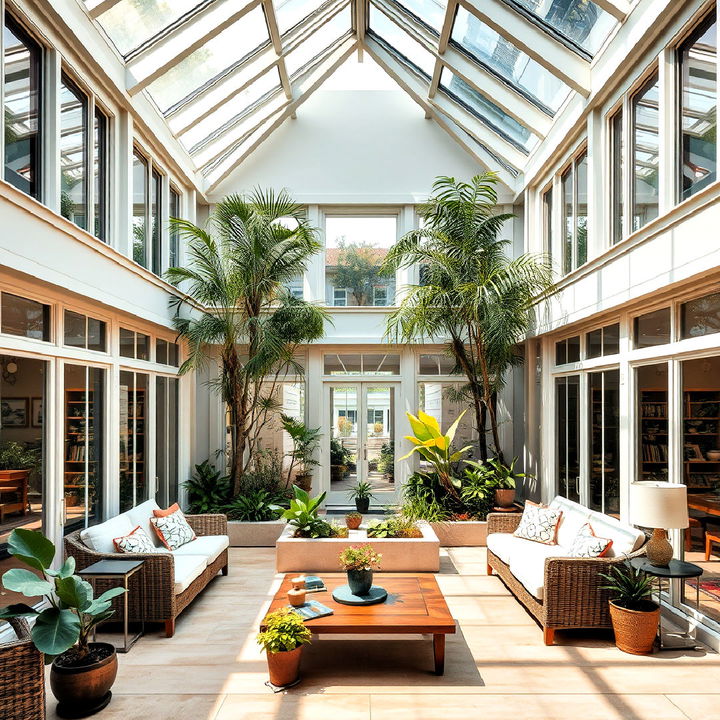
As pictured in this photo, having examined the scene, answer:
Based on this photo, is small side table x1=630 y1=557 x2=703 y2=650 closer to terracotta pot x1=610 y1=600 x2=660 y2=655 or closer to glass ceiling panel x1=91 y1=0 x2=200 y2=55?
terracotta pot x1=610 y1=600 x2=660 y2=655

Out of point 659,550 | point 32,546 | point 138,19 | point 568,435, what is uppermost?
point 138,19

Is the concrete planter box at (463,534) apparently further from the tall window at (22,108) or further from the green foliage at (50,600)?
the tall window at (22,108)

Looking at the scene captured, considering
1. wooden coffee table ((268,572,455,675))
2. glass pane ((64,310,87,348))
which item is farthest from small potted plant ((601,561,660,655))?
glass pane ((64,310,87,348))

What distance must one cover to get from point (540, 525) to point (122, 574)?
152 inches

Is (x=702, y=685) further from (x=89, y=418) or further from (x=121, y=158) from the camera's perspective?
(x=121, y=158)

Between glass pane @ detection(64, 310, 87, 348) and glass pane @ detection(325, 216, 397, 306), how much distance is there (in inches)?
182

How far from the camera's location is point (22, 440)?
464 centimetres

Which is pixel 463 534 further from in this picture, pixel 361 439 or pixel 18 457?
pixel 18 457

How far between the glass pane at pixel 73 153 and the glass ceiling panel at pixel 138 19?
67 centimetres

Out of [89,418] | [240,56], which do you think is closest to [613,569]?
[89,418]

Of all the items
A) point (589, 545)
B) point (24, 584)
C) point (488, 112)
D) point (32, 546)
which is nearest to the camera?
point (24, 584)

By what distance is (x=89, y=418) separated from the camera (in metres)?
5.81

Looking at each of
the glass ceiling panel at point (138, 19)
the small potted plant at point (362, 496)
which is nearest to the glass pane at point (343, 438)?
the small potted plant at point (362, 496)

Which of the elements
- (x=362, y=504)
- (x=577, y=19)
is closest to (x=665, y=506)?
(x=577, y=19)
